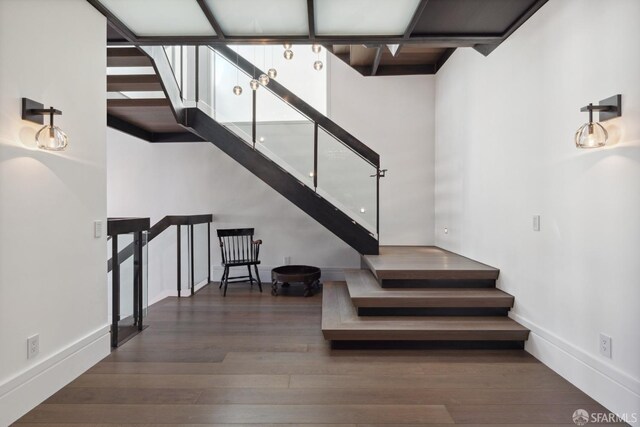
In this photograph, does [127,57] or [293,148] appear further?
[293,148]

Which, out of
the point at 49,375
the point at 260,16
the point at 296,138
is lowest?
the point at 49,375

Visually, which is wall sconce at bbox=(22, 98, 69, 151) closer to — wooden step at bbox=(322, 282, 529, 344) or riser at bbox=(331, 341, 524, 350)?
wooden step at bbox=(322, 282, 529, 344)

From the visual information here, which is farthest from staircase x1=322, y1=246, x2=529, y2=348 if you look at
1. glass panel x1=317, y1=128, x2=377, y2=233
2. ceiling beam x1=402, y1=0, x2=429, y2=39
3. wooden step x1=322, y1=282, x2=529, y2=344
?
ceiling beam x1=402, y1=0, x2=429, y2=39

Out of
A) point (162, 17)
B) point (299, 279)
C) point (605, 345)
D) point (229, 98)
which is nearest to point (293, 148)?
point (229, 98)

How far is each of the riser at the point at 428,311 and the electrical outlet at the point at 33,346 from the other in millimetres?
2334

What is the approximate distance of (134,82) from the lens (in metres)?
3.61

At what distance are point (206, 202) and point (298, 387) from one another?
3.95 metres

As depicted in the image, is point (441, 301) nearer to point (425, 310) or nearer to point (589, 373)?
point (425, 310)

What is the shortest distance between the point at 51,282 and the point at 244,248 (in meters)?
3.28

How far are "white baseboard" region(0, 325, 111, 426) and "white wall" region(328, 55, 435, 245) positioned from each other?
4.00m

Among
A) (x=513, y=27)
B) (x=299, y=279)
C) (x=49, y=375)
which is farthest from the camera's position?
(x=299, y=279)

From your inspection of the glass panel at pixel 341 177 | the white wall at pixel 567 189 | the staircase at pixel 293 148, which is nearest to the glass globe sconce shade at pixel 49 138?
the staircase at pixel 293 148

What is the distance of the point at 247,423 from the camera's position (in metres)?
1.86

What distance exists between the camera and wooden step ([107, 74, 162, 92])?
352 centimetres
